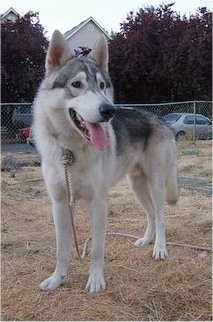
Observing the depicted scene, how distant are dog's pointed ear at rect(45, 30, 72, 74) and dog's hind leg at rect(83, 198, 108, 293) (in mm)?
1055

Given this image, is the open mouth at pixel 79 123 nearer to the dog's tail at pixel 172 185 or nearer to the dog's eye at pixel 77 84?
the dog's eye at pixel 77 84

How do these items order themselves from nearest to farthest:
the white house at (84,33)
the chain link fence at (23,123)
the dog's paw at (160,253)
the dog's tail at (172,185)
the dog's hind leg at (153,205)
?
the dog's paw at (160,253) < the dog's hind leg at (153,205) < the dog's tail at (172,185) < the chain link fence at (23,123) < the white house at (84,33)

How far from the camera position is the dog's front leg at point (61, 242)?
3.09 meters

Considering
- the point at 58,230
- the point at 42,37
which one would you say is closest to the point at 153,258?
the point at 58,230

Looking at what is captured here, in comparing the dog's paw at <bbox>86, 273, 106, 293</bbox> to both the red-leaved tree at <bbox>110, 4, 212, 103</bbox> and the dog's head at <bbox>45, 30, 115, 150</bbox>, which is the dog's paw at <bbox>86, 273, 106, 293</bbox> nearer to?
the dog's head at <bbox>45, 30, 115, 150</bbox>

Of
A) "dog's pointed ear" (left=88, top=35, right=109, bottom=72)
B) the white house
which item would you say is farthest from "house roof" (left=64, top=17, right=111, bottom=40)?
"dog's pointed ear" (left=88, top=35, right=109, bottom=72)

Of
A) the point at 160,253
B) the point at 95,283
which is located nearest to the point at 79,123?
the point at 95,283

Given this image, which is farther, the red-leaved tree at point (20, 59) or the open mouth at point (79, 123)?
the red-leaved tree at point (20, 59)

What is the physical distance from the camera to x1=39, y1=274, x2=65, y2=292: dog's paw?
3021mm

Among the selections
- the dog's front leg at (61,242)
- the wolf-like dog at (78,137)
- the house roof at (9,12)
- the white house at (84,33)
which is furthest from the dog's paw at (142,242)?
the white house at (84,33)

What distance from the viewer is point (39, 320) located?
2.61 metres

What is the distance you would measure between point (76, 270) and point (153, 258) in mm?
709

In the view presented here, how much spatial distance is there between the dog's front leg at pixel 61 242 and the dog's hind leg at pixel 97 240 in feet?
0.68

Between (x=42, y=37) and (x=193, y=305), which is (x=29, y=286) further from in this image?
(x=42, y=37)
